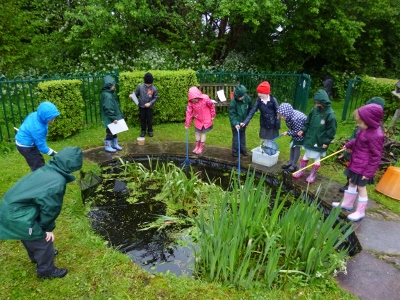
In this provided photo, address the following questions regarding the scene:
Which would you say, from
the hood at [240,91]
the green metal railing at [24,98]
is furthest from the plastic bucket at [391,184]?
the green metal railing at [24,98]

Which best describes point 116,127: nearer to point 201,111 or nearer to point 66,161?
point 201,111

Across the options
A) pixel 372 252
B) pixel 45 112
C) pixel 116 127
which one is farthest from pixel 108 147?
pixel 372 252

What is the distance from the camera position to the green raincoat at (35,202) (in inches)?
101

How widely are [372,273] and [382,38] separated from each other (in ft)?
39.5

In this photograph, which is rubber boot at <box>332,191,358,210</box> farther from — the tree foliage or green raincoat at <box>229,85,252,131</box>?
the tree foliage

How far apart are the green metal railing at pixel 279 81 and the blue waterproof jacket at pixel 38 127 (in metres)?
5.36

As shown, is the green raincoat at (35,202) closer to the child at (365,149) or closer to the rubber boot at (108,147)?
the child at (365,149)

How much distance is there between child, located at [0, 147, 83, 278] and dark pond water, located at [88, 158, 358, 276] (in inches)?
40.3

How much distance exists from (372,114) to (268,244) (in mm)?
2004

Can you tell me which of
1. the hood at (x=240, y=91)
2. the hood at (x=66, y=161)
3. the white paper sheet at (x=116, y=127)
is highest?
the hood at (x=240, y=91)

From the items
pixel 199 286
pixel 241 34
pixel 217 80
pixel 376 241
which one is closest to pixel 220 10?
pixel 217 80

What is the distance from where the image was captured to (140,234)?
3783 mm

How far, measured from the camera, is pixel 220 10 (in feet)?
29.5

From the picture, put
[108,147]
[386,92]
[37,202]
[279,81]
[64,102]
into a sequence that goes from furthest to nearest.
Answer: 1. [279,81]
2. [386,92]
3. [64,102]
4. [108,147]
5. [37,202]
